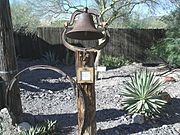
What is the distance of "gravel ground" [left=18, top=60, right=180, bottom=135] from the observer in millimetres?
6059

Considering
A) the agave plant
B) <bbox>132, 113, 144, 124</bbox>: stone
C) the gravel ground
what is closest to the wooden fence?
the gravel ground

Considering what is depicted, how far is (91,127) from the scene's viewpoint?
507 centimetres

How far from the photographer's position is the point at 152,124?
634 centimetres

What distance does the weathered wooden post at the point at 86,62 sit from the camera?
182 inches

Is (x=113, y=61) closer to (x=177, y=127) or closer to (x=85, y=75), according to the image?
(x=177, y=127)

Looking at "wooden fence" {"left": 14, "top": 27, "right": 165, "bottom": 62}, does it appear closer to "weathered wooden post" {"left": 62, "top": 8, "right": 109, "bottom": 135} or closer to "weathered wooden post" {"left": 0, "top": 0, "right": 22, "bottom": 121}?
"weathered wooden post" {"left": 0, "top": 0, "right": 22, "bottom": 121}

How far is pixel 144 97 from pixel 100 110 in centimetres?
105

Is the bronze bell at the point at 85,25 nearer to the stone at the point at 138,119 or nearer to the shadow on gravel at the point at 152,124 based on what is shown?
the shadow on gravel at the point at 152,124

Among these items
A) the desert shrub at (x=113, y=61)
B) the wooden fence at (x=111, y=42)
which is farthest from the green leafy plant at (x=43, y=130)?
the wooden fence at (x=111, y=42)

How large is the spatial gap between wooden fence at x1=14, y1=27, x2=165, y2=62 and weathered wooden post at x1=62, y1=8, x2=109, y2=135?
12.4 m

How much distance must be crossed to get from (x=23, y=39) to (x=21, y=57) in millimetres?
953

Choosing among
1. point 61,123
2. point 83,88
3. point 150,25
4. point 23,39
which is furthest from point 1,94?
point 150,25

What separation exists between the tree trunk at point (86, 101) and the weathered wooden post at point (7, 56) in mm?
1421

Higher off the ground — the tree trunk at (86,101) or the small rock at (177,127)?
the tree trunk at (86,101)
